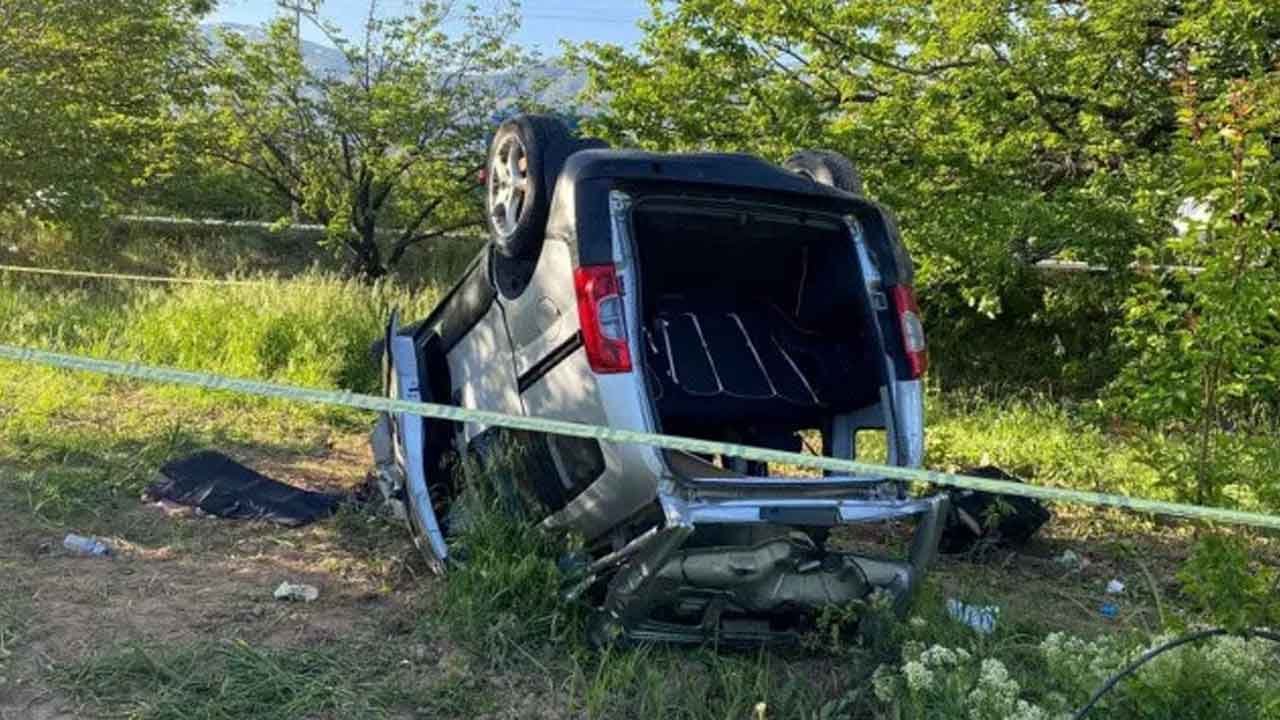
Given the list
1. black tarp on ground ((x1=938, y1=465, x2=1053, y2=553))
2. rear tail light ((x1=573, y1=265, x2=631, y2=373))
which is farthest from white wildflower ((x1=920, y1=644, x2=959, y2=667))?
Answer: black tarp on ground ((x1=938, y1=465, x2=1053, y2=553))

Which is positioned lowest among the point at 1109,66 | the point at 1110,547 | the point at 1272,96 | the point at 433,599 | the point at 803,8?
the point at 1110,547

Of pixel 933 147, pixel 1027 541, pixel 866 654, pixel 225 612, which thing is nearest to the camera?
pixel 866 654

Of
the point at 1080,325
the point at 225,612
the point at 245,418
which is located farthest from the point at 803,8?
the point at 225,612

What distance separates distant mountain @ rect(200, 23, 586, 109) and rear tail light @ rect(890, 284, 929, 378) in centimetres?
1121

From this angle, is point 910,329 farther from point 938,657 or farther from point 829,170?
point 938,657

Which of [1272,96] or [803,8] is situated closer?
[1272,96]

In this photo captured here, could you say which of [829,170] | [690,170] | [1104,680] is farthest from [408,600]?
[1104,680]

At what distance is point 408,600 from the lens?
14.0 ft

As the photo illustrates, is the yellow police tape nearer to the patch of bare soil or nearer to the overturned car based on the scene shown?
the overturned car

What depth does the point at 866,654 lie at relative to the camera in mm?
3602

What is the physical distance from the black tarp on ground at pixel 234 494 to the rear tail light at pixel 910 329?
3054 mm

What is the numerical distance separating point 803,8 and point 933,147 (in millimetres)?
2239

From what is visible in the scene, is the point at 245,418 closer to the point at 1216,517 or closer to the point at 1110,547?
the point at 1110,547

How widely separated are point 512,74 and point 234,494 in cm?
1184
